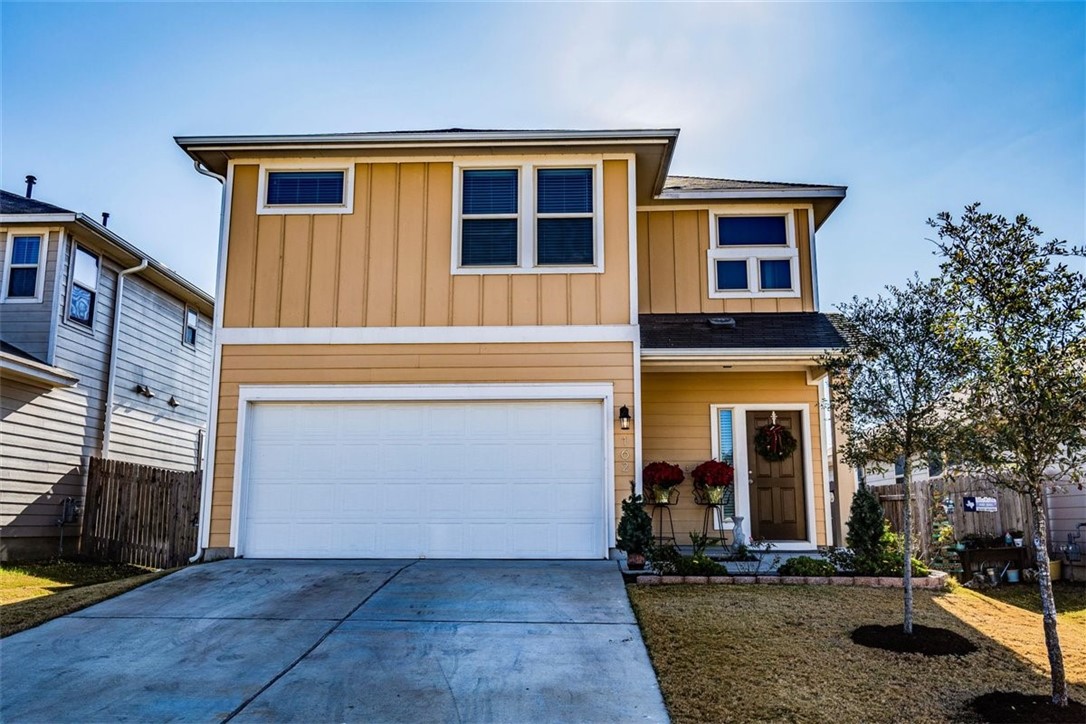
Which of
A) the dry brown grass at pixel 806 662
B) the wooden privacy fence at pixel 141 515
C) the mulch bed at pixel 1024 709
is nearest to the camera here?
the mulch bed at pixel 1024 709

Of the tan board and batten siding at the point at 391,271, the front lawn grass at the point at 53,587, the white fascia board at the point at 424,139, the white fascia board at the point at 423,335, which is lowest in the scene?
the front lawn grass at the point at 53,587

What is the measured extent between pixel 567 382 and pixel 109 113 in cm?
733

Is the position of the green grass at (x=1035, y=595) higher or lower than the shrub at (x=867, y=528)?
lower

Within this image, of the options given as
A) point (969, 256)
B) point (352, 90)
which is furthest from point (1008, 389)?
point (352, 90)

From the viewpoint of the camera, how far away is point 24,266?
11914 millimetres

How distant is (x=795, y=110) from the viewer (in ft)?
33.7

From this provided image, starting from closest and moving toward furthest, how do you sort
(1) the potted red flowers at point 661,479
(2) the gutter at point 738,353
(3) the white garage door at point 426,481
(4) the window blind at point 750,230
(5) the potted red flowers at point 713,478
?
(3) the white garage door at point 426,481 → (2) the gutter at point 738,353 → (1) the potted red flowers at point 661,479 → (5) the potted red flowers at point 713,478 → (4) the window blind at point 750,230

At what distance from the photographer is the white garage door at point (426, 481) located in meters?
8.88

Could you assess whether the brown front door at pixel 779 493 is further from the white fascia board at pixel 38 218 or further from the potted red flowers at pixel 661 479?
the white fascia board at pixel 38 218

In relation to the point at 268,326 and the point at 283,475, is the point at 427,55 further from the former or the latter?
the point at 283,475

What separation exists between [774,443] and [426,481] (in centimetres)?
459

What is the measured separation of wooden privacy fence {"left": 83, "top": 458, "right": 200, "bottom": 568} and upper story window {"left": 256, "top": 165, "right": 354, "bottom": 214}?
4.27 metres

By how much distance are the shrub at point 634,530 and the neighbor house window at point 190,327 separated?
10.8 metres

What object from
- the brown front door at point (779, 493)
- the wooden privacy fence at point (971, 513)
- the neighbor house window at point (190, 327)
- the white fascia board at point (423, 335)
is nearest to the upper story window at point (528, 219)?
the white fascia board at point (423, 335)
